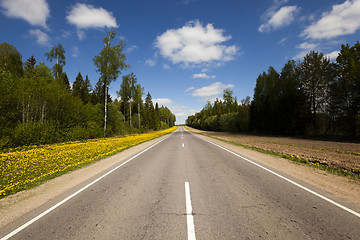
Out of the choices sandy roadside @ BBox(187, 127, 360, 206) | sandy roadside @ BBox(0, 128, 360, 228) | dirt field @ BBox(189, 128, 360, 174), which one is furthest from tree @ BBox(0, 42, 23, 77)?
dirt field @ BBox(189, 128, 360, 174)

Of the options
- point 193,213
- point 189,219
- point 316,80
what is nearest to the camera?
point 189,219

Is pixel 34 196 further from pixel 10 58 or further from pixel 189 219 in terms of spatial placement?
pixel 10 58

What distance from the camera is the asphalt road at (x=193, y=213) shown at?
8.54 feet

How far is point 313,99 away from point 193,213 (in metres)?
35.0

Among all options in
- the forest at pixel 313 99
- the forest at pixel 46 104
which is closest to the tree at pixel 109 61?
the forest at pixel 46 104

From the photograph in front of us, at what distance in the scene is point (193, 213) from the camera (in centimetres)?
320

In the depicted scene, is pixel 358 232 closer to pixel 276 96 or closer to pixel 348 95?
pixel 348 95

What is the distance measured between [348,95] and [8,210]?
35.0 meters

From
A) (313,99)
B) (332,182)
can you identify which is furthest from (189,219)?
(313,99)

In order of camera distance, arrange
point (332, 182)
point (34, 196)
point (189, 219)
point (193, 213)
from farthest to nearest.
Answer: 1. point (332, 182)
2. point (34, 196)
3. point (193, 213)
4. point (189, 219)

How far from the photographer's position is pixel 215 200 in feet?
12.5

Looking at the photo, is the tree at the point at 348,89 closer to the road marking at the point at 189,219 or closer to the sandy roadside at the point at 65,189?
the sandy roadside at the point at 65,189

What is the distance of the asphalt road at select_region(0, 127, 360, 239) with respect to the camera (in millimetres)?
2602

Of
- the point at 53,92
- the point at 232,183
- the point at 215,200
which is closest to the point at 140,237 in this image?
the point at 215,200
